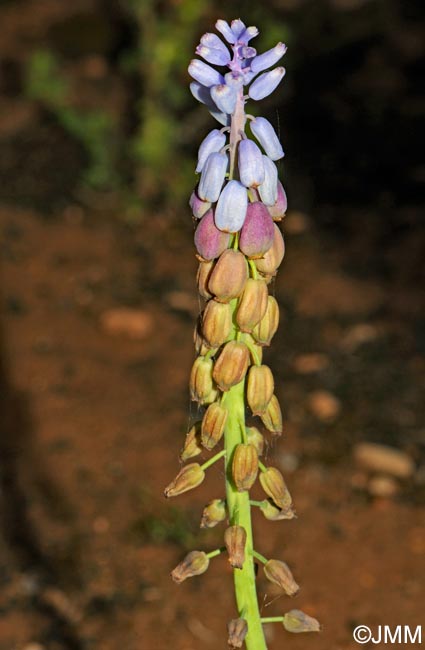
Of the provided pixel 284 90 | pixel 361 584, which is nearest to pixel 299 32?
pixel 284 90

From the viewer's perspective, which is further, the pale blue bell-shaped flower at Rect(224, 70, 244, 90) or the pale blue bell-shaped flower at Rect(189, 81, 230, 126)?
the pale blue bell-shaped flower at Rect(189, 81, 230, 126)

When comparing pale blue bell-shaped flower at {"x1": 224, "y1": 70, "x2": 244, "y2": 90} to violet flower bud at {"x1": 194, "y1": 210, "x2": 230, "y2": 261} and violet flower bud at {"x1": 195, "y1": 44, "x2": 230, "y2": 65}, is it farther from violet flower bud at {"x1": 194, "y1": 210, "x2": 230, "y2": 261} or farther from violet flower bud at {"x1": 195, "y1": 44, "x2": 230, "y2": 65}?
violet flower bud at {"x1": 194, "y1": 210, "x2": 230, "y2": 261}

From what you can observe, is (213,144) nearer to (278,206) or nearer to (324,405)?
(278,206)

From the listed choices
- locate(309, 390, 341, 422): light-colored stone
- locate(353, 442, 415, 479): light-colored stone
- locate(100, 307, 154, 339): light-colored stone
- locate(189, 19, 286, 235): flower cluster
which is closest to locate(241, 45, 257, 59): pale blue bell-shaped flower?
locate(189, 19, 286, 235): flower cluster

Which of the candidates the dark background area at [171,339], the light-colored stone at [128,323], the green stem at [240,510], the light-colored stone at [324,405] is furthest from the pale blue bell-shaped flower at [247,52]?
the light-colored stone at [128,323]

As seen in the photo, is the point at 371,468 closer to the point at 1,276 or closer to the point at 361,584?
the point at 361,584
